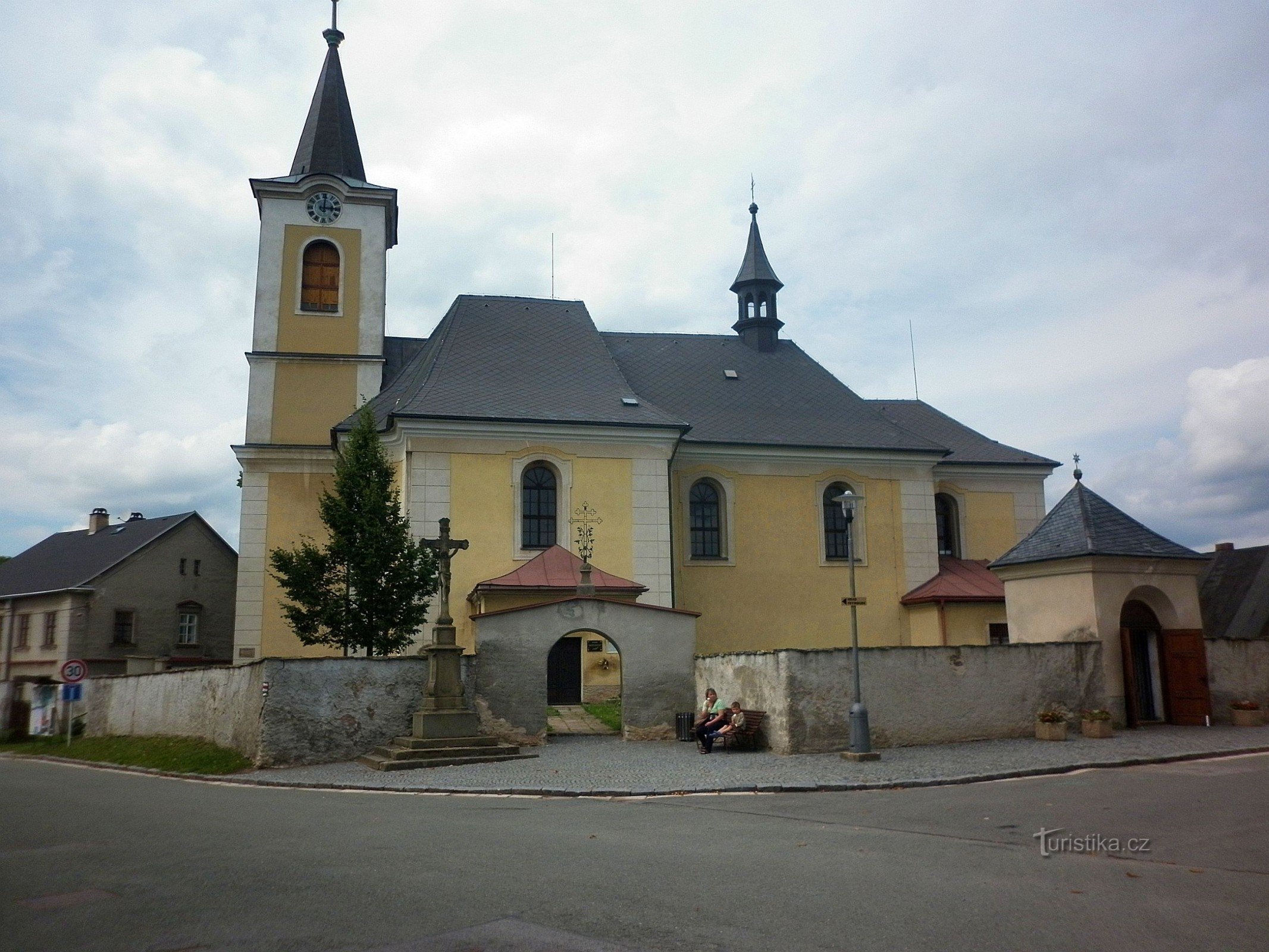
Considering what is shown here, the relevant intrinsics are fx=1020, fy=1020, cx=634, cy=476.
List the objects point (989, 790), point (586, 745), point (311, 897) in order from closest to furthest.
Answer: point (311, 897), point (989, 790), point (586, 745)

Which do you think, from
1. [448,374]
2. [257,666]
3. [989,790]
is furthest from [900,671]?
[448,374]

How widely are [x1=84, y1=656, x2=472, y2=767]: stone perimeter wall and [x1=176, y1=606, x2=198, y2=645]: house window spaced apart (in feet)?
90.8

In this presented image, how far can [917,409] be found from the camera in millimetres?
37062

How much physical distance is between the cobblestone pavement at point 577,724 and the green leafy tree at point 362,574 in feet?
12.8

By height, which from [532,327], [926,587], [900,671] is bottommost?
[900,671]

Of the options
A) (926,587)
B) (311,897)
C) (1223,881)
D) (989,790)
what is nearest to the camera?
(311,897)

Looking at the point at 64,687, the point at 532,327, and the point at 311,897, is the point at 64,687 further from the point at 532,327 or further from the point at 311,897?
the point at 311,897

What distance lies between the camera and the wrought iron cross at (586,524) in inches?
1054

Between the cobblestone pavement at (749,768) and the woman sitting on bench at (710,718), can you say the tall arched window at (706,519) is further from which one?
the cobblestone pavement at (749,768)

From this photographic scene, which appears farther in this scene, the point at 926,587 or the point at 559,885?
the point at 926,587

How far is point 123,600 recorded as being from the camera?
4372cm

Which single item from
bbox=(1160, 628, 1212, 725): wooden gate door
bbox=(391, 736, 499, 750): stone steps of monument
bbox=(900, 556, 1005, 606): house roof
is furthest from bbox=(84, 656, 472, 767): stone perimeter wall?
bbox=(900, 556, 1005, 606): house roof

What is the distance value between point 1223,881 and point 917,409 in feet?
100

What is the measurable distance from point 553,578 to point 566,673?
9.91 feet
